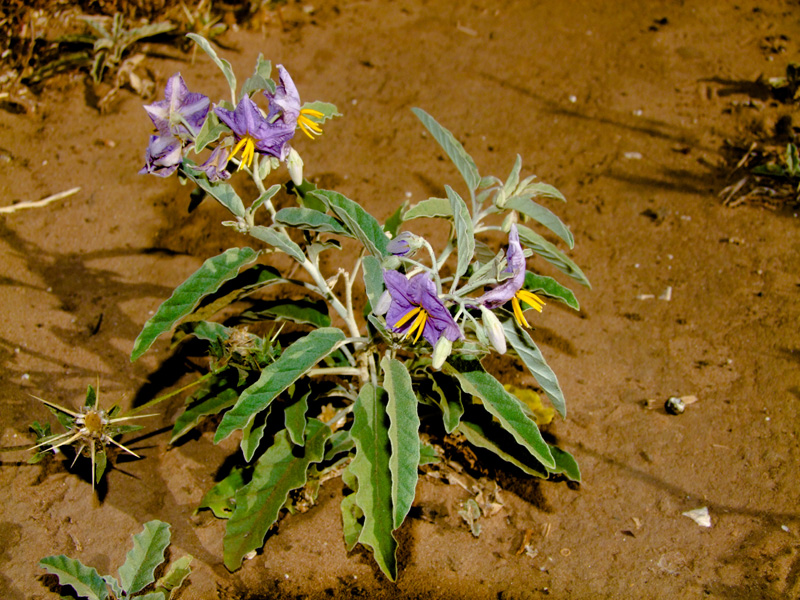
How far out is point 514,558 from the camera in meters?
2.34

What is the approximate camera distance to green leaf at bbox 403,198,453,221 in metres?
2.11

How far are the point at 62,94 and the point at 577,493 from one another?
397 centimetres

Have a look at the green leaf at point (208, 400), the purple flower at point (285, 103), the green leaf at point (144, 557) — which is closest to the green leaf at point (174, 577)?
the green leaf at point (144, 557)

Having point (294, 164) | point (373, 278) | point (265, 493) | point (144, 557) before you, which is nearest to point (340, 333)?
point (373, 278)

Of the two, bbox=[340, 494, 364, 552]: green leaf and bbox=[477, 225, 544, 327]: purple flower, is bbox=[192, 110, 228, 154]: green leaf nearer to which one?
bbox=[477, 225, 544, 327]: purple flower

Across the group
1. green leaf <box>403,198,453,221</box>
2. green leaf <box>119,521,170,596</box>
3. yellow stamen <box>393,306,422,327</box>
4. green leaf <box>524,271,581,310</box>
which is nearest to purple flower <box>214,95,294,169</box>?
green leaf <box>403,198,453,221</box>

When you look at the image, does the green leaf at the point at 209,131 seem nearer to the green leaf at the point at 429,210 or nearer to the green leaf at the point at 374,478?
the green leaf at the point at 429,210

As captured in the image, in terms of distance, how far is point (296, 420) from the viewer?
2.13 meters

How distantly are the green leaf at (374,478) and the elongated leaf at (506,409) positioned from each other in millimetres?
317

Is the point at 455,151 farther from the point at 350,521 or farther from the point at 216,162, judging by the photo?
the point at 350,521

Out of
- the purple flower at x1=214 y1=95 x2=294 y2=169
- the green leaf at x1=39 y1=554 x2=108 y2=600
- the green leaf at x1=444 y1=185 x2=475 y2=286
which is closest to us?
the purple flower at x1=214 y1=95 x2=294 y2=169

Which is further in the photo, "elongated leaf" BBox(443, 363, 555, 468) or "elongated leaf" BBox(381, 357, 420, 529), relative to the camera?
"elongated leaf" BBox(443, 363, 555, 468)

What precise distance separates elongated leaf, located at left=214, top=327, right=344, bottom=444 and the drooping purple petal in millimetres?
553

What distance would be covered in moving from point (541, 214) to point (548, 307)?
1105mm
